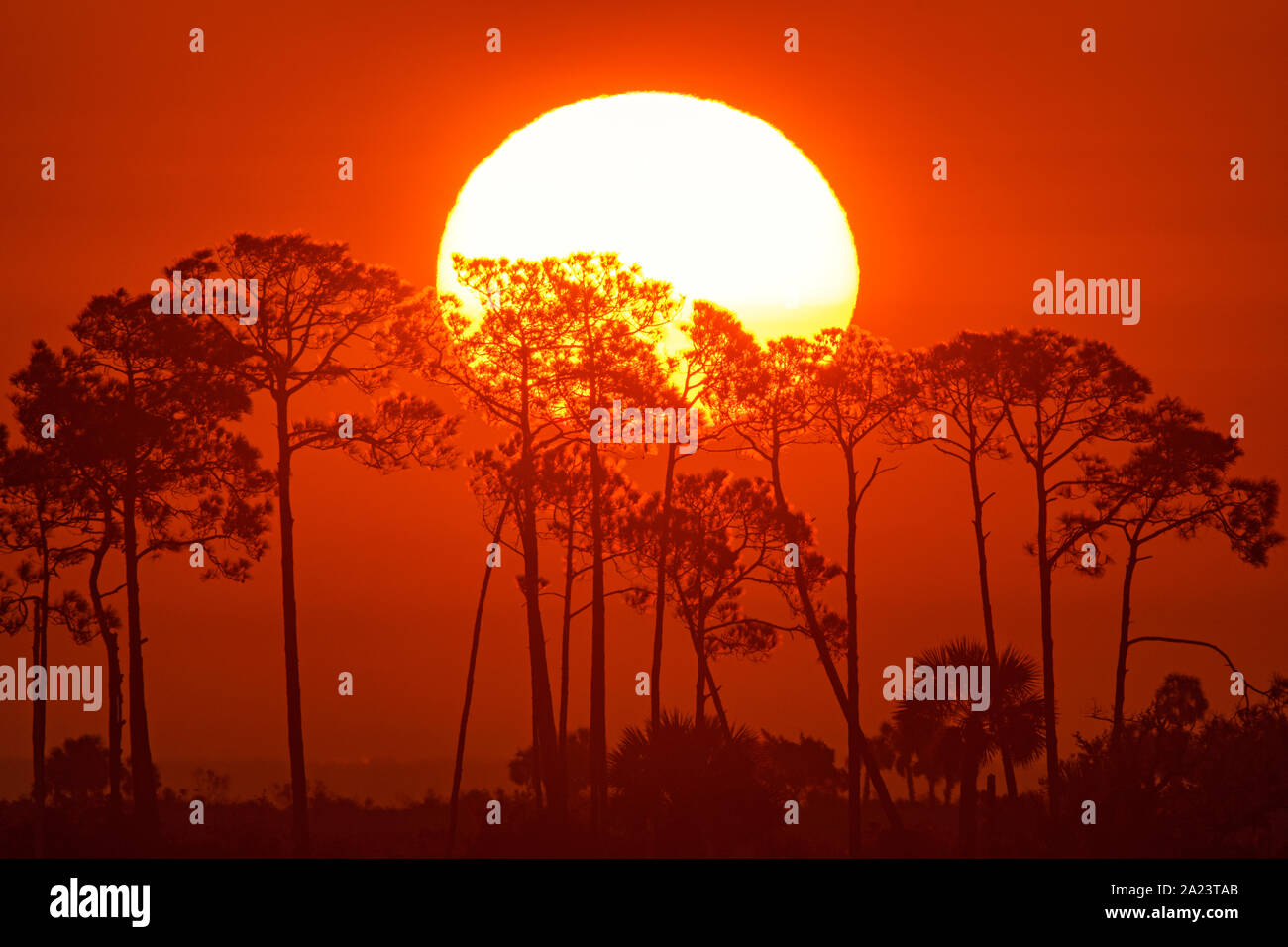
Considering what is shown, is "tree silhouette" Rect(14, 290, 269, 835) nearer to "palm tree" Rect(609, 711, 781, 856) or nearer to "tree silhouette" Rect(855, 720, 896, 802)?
"palm tree" Rect(609, 711, 781, 856)

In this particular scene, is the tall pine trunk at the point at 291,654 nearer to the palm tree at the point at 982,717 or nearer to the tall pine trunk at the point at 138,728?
the tall pine trunk at the point at 138,728

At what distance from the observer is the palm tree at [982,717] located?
46000 mm

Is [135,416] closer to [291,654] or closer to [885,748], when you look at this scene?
[291,654]

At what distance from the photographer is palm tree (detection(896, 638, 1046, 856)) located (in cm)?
4600

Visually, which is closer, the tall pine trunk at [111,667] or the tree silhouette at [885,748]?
the tall pine trunk at [111,667]

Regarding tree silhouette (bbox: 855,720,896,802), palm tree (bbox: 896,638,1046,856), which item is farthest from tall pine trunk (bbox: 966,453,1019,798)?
tree silhouette (bbox: 855,720,896,802)

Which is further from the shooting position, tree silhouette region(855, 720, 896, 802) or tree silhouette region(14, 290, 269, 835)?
tree silhouette region(855, 720, 896, 802)

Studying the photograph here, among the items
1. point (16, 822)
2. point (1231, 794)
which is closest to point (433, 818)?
point (16, 822)

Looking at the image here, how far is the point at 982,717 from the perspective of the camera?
4631 cm

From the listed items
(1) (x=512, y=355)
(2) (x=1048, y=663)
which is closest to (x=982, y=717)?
(2) (x=1048, y=663)

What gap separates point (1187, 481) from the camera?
182 ft

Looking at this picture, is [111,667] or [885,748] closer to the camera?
[111,667]

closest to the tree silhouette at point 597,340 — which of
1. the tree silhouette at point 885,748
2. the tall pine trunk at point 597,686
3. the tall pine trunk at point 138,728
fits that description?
the tall pine trunk at point 597,686

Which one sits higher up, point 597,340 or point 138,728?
point 597,340
